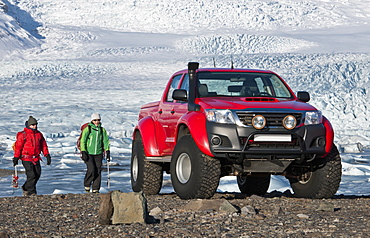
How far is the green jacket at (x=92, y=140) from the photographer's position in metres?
9.38

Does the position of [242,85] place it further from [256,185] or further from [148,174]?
[256,185]

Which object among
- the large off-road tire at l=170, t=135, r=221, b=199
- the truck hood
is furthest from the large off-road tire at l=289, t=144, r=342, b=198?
the large off-road tire at l=170, t=135, r=221, b=199

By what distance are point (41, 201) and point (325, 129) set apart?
341 cm

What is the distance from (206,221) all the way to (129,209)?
64 centimetres

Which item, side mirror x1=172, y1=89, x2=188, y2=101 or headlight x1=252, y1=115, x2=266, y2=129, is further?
side mirror x1=172, y1=89, x2=188, y2=101

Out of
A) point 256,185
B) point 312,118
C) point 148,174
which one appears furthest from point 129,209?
point 256,185

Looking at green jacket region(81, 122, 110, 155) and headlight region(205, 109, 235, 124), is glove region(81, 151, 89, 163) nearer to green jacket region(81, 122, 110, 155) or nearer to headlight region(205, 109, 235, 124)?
green jacket region(81, 122, 110, 155)

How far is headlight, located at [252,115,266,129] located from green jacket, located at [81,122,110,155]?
4.07 m

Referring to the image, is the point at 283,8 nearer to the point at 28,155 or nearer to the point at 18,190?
the point at 18,190

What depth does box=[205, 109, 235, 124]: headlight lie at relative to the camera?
6055 mm

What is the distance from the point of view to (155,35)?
Result: 61.0 metres

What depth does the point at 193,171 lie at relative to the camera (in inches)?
246

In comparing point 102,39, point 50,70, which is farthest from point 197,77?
point 102,39

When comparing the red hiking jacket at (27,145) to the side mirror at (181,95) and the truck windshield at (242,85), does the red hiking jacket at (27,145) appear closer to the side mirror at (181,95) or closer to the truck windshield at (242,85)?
the truck windshield at (242,85)
